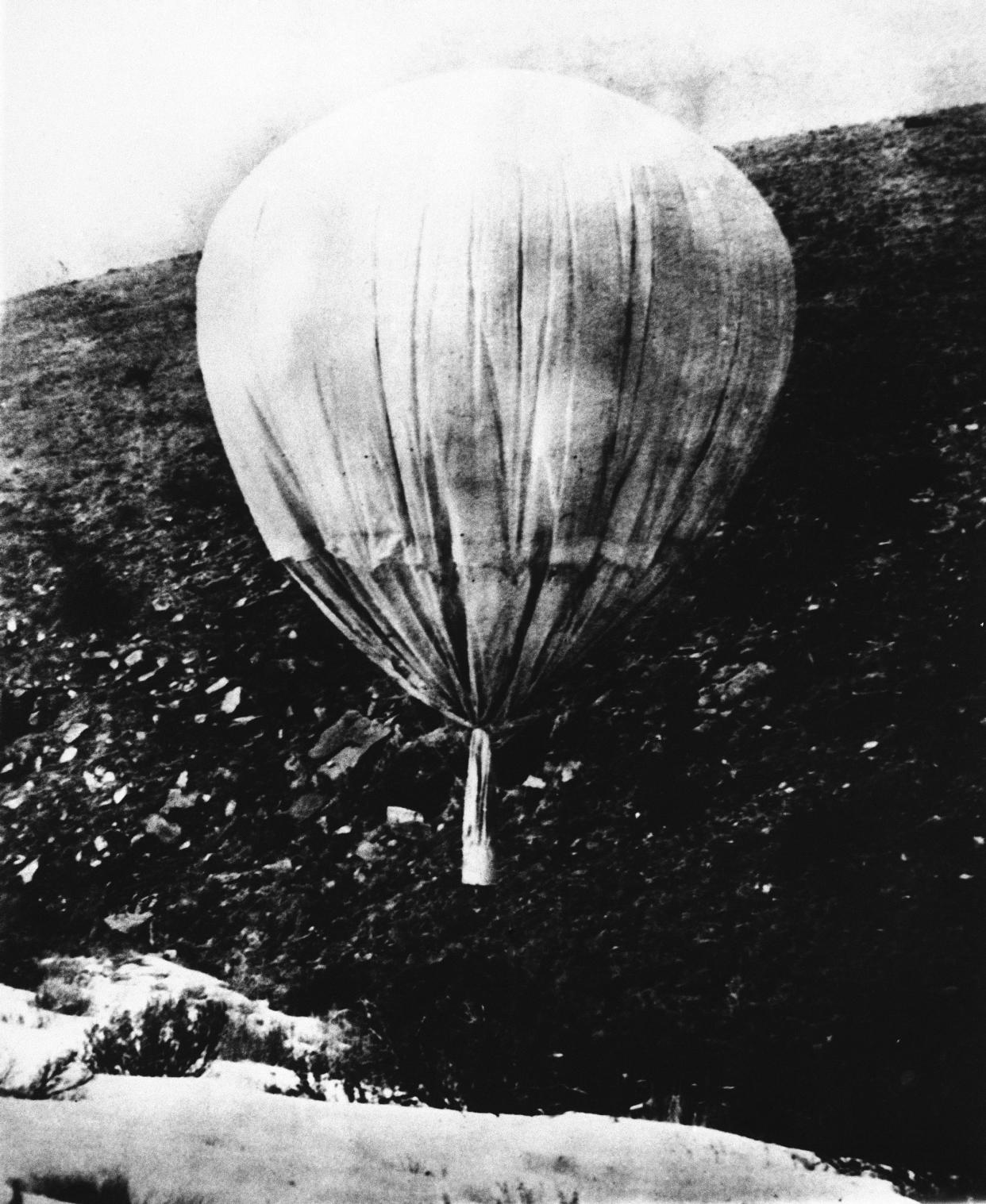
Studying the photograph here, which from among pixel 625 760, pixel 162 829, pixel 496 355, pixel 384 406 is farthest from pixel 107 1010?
pixel 496 355

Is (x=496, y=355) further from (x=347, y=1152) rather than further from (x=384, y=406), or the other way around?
(x=347, y=1152)

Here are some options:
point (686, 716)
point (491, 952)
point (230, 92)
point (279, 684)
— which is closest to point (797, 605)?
point (686, 716)

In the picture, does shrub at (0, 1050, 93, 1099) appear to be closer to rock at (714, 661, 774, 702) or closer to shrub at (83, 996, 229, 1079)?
shrub at (83, 996, 229, 1079)

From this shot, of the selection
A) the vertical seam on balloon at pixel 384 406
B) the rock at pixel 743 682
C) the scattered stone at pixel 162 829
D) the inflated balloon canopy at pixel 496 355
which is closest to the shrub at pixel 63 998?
the scattered stone at pixel 162 829

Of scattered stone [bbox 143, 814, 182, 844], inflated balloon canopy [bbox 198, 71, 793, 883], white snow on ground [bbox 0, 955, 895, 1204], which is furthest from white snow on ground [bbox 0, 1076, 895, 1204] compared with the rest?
inflated balloon canopy [bbox 198, 71, 793, 883]

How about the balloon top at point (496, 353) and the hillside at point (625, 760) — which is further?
the hillside at point (625, 760)

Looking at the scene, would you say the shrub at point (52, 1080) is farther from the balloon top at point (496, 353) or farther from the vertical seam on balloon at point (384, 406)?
the vertical seam on balloon at point (384, 406)
